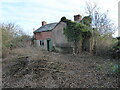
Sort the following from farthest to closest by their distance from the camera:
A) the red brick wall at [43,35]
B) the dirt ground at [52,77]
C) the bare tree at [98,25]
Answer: the red brick wall at [43,35] < the bare tree at [98,25] < the dirt ground at [52,77]

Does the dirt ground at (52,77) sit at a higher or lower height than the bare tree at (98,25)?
lower

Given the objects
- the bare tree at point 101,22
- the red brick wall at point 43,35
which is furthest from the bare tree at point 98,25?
the red brick wall at point 43,35

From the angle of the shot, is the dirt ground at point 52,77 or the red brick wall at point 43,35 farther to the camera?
the red brick wall at point 43,35

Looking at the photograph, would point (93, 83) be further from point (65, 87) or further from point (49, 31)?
point (49, 31)

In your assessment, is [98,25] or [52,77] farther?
[98,25]

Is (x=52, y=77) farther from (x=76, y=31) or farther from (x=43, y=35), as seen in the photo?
(x=43, y=35)

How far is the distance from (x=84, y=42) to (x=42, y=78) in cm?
864

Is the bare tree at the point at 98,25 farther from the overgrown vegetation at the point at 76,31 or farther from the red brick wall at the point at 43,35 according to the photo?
the red brick wall at the point at 43,35

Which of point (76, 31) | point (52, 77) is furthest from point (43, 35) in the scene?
point (52, 77)

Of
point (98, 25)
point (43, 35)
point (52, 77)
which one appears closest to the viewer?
point (52, 77)

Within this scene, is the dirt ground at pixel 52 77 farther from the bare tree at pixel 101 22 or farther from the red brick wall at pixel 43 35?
the red brick wall at pixel 43 35

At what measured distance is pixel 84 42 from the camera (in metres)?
13.2

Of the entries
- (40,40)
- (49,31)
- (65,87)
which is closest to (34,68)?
(65,87)

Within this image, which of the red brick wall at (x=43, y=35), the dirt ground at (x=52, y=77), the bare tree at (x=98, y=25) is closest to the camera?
the dirt ground at (x=52, y=77)
